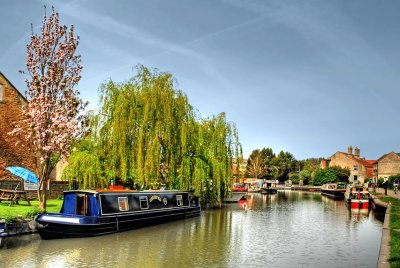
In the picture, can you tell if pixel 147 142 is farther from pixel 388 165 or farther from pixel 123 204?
pixel 388 165

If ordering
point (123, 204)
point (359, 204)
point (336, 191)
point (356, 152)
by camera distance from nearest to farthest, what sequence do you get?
point (123, 204), point (359, 204), point (336, 191), point (356, 152)

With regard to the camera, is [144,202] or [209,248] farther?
[144,202]

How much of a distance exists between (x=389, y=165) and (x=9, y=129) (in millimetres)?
77215

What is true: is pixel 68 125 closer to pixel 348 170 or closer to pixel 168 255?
pixel 168 255

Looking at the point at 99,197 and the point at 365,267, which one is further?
the point at 99,197

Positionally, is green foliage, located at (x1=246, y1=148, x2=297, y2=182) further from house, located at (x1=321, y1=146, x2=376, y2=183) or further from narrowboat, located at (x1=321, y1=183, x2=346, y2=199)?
narrowboat, located at (x1=321, y1=183, x2=346, y2=199)

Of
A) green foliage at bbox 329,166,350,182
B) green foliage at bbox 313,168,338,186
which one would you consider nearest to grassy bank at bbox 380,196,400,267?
green foliage at bbox 329,166,350,182

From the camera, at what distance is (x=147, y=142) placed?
94.8 feet

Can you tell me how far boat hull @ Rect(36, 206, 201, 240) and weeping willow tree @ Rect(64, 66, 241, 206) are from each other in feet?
16.6

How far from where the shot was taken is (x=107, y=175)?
29.3 metres

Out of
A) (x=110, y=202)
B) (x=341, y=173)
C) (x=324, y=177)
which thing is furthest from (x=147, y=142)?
(x=324, y=177)

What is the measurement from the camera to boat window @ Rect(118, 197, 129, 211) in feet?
73.4

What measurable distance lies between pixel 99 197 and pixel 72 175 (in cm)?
924

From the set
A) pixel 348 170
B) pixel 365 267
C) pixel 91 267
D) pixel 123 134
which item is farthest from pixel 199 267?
pixel 348 170
